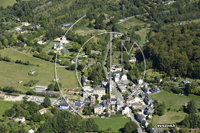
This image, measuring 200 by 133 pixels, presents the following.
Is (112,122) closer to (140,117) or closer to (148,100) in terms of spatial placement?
(140,117)

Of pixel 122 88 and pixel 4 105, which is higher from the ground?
pixel 122 88

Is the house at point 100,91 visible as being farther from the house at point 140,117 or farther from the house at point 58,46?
the house at point 58,46

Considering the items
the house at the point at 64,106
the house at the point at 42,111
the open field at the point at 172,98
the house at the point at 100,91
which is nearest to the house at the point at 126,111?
Answer: the house at the point at 100,91

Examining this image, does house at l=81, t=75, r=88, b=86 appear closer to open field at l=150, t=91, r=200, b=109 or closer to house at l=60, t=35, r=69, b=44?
open field at l=150, t=91, r=200, b=109

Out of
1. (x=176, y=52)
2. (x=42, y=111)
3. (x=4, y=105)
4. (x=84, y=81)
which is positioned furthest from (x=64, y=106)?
(x=176, y=52)

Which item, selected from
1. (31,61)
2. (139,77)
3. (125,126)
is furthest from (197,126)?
(31,61)

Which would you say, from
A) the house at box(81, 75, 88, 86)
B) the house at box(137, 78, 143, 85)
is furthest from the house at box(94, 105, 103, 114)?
the house at box(137, 78, 143, 85)

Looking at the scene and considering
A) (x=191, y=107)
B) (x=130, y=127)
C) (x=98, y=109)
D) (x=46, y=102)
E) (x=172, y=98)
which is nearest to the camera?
(x=130, y=127)
